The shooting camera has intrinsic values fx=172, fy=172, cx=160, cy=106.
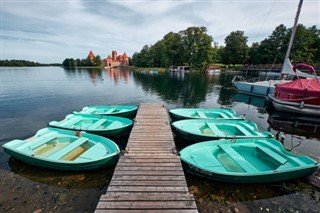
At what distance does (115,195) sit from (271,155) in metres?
5.78

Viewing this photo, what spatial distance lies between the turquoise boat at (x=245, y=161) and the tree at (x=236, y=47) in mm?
75085

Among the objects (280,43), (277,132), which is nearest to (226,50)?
(280,43)

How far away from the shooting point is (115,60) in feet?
496

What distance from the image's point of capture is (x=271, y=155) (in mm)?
6461

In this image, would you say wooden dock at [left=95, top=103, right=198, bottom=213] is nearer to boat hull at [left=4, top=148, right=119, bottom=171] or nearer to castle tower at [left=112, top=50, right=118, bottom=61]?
boat hull at [left=4, top=148, right=119, bottom=171]

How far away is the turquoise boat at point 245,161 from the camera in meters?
5.23

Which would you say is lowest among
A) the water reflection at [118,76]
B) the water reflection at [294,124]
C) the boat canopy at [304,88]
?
the water reflection at [294,124]

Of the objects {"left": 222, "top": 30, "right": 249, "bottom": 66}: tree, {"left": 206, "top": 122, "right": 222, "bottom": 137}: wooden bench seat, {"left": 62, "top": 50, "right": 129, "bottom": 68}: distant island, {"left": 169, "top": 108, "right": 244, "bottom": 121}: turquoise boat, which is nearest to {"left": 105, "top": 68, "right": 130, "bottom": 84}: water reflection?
Answer: {"left": 169, "top": 108, "right": 244, "bottom": 121}: turquoise boat

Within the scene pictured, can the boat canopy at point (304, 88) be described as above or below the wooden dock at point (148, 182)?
above

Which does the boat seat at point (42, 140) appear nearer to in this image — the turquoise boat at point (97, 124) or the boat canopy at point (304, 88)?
the turquoise boat at point (97, 124)

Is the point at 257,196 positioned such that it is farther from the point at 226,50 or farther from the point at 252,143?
the point at 226,50

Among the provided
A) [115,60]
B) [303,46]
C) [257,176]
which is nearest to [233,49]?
[303,46]

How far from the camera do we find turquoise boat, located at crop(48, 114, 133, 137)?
341 inches

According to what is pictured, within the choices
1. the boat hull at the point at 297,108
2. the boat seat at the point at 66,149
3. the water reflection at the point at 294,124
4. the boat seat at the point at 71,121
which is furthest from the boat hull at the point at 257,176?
the boat hull at the point at 297,108
